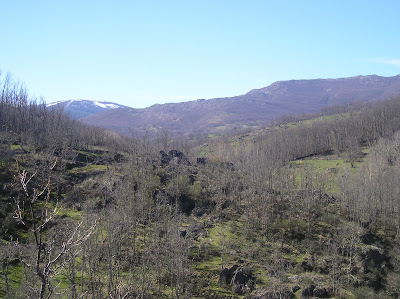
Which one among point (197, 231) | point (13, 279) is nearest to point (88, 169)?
point (197, 231)

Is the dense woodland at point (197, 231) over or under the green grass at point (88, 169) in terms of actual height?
under

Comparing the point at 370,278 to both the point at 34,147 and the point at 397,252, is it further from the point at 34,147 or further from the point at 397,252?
the point at 34,147

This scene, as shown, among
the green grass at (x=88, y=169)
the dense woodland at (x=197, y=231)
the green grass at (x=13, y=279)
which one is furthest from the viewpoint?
the green grass at (x=88, y=169)

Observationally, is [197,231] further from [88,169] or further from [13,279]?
[88,169]

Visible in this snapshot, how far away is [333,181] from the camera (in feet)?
255

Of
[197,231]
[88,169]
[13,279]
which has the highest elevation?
[88,169]

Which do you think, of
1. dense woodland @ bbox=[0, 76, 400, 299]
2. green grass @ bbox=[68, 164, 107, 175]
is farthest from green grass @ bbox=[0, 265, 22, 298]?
green grass @ bbox=[68, 164, 107, 175]

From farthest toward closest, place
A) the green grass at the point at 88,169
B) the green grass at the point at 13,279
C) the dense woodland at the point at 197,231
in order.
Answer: the green grass at the point at 88,169, the dense woodland at the point at 197,231, the green grass at the point at 13,279

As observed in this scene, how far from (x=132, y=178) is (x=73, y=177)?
14.2 m

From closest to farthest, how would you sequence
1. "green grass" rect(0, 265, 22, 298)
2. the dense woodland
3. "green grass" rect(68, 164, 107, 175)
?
1. "green grass" rect(0, 265, 22, 298)
2. the dense woodland
3. "green grass" rect(68, 164, 107, 175)

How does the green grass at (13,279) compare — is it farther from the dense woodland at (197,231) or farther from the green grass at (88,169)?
the green grass at (88,169)

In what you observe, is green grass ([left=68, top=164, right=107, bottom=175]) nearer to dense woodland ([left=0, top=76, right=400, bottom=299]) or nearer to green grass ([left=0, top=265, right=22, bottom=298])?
dense woodland ([left=0, top=76, right=400, bottom=299])

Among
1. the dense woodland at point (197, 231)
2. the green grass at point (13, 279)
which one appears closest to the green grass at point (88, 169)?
the dense woodland at point (197, 231)

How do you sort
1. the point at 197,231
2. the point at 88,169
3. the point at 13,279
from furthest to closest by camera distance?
the point at 88,169 → the point at 197,231 → the point at 13,279
